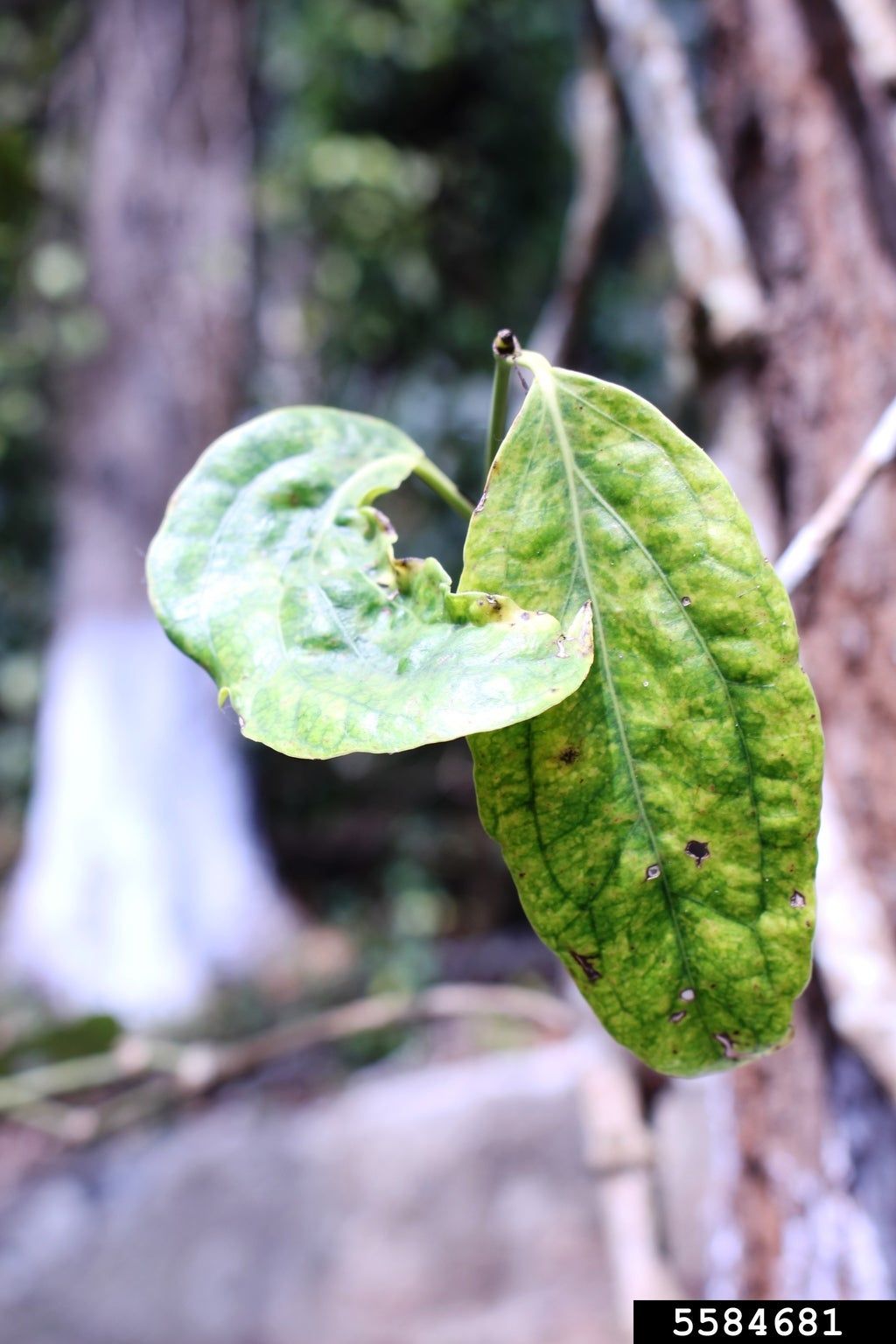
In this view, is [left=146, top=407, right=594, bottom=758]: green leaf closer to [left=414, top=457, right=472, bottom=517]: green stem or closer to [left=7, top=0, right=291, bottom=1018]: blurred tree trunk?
[left=414, top=457, right=472, bottom=517]: green stem

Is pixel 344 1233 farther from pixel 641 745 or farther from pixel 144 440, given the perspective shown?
pixel 144 440

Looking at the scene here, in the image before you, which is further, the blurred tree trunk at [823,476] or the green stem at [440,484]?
the blurred tree trunk at [823,476]

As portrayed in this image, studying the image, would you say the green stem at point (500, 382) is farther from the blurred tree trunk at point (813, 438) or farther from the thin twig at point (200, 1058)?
the thin twig at point (200, 1058)

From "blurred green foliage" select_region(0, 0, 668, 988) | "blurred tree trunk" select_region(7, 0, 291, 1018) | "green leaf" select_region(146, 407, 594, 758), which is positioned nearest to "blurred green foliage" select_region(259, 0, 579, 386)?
"blurred green foliage" select_region(0, 0, 668, 988)

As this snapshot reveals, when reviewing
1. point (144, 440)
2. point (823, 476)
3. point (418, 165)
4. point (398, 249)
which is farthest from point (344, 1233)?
point (418, 165)

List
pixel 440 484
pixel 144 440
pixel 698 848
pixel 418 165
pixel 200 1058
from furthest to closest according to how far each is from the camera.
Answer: pixel 418 165 → pixel 144 440 → pixel 200 1058 → pixel 440 484 → pixel 698 848

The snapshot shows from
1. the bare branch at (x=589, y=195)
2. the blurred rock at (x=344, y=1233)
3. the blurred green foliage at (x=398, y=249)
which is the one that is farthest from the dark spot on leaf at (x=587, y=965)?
the blurred green foliage at (x=398, y=249)

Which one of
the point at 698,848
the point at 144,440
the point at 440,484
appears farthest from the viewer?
the point at 144,440
